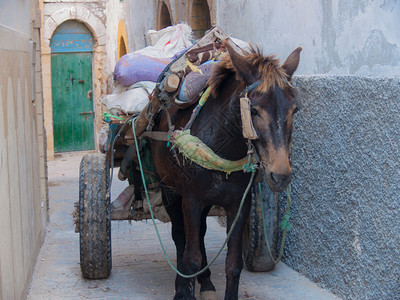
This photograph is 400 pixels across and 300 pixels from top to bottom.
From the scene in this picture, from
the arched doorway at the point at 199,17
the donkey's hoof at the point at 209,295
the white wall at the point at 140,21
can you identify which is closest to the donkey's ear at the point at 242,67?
the donkey's hoof at the point at 209,295

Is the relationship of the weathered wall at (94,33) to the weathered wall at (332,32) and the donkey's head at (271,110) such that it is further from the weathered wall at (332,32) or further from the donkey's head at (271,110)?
the donkey's head at (271,110)

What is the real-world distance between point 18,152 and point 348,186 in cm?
245

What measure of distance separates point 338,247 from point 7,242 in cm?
236

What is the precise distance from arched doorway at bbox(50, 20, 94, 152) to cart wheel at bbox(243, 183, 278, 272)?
11368 millimetres

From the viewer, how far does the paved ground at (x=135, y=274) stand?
5023mm

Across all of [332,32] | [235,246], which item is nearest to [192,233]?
[235,246]

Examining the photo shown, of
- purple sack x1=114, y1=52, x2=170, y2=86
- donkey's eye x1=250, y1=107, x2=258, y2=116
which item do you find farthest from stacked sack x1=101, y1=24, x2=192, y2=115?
donkey's eye x1=250, y1=107, x2=258, y2=116

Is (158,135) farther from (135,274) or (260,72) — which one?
(135,274)

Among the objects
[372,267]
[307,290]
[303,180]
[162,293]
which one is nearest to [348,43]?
[303,180]

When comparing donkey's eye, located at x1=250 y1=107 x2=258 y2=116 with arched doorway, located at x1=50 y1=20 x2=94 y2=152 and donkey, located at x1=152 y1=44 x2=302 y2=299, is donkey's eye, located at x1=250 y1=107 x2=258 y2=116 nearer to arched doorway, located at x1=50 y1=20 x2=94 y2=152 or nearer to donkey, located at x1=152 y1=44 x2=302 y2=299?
donkey, located at x1=152 y1=44 x2=302 y2=299

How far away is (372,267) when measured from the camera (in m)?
4.25

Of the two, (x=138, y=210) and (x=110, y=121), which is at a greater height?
(x=110, y=121)

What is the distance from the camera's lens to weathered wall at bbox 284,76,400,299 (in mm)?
4051

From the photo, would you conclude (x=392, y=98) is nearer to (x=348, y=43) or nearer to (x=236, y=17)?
(x=348, y=43)
